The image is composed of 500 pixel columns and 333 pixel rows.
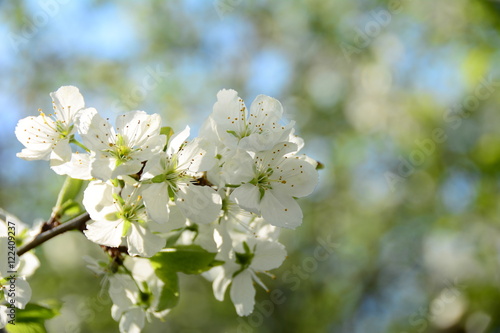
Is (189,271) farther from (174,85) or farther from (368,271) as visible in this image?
(174,85)

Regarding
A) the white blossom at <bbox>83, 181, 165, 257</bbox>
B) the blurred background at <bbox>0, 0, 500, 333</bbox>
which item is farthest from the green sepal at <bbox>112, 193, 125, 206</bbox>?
the blurred background at <bbox>0, 0, 500, 333</bbox>

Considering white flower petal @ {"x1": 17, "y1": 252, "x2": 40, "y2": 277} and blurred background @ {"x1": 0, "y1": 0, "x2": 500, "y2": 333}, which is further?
blurred background @ {"x1": 0, "y1": 0, "x2": 500, "y2": 333}

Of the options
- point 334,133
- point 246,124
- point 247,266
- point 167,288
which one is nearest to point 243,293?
point 247,266

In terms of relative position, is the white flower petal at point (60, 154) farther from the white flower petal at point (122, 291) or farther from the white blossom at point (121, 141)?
the white flower petal at point (122, 291)

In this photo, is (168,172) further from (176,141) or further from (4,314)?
(4,314)

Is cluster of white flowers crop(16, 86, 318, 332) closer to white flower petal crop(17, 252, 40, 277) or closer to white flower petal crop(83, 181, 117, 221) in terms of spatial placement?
white flower petal crop(83, 181, 117, 221)

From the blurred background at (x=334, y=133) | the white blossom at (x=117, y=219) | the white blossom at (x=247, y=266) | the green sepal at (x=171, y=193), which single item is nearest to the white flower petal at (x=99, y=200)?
the white blossom at (x=117, y=219)
